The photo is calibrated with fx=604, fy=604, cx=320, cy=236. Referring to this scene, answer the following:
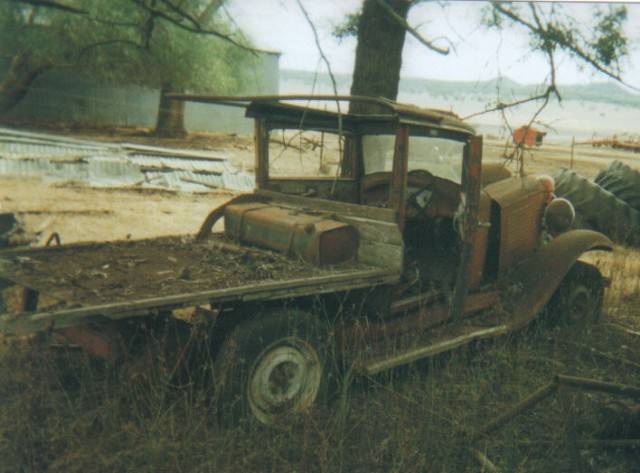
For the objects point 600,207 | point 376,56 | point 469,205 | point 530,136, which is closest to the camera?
point 469,205

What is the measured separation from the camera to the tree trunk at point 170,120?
18.4 meters

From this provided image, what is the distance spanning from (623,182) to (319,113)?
6.42m

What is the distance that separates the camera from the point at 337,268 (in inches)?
156

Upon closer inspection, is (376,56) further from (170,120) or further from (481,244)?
(170,120)

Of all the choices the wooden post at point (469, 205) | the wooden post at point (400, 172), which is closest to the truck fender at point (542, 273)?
the wooden post at point (469, 205)

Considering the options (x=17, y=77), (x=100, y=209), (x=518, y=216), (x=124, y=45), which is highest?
(x=124, y=45)

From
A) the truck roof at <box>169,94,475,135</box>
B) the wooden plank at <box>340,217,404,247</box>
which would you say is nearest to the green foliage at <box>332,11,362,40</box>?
the truck roof at <box>169,94,475,135</box>

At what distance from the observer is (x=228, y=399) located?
3.24 metres

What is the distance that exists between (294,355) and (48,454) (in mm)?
1390

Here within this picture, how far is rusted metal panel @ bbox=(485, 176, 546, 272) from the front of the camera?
5.28 metres

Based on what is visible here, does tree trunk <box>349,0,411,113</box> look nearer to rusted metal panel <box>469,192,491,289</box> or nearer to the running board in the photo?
rusted metal panel <box>469,192,491,289</box>

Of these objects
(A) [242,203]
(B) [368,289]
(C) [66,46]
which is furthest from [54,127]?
(B) [368,289]

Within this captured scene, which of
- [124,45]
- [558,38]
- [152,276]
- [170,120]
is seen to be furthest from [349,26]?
[170,120]

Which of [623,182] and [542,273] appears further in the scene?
[623,182]
